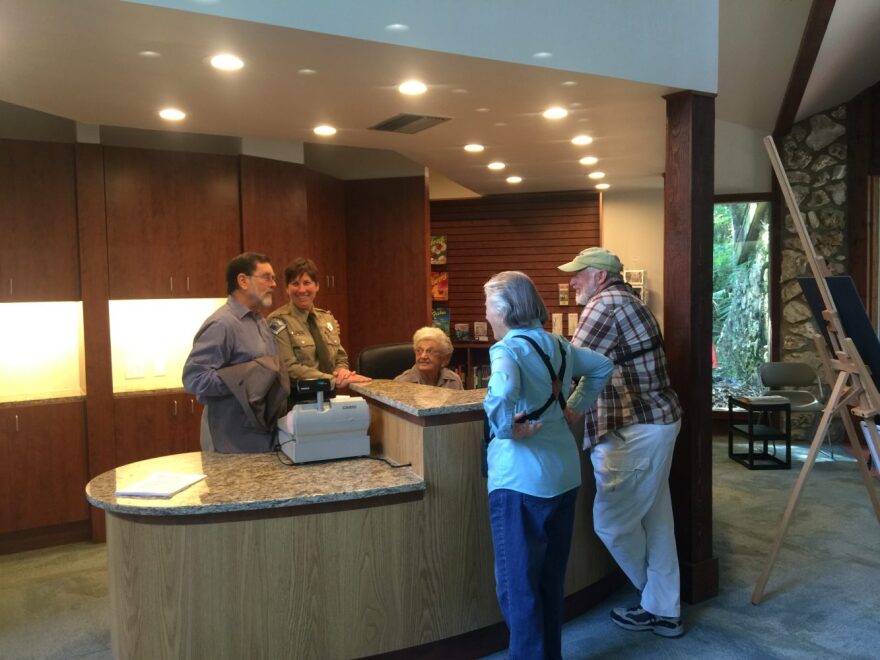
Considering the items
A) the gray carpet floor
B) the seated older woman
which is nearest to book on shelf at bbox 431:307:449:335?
the gray carpet floor

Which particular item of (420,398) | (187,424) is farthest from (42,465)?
(420,398)

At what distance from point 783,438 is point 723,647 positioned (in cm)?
378

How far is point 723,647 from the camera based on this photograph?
3.35 meters

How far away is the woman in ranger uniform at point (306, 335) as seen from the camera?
4.06 m

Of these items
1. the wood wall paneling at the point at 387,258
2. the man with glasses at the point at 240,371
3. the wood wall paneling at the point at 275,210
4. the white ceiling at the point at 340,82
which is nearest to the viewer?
the white ceiling at the point at 340,82

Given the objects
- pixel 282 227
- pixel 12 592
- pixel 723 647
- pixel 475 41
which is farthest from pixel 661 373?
pixel 12 592

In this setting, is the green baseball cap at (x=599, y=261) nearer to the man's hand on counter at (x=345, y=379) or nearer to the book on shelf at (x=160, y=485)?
the man's hand on counter at (x=345, y=379)

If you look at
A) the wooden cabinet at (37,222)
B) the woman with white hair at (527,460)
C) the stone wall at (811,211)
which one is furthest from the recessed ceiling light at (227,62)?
the stone wall at (811,211)

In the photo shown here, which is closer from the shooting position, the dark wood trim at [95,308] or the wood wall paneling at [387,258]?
the dark wood trim at [95,308]

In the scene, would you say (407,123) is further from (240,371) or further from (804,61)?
(804,61)

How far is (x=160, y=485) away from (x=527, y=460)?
1.43 metres

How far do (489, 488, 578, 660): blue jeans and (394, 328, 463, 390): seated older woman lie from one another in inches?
64.7

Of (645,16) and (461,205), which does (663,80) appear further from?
(461,205)

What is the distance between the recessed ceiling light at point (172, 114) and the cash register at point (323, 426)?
77.0 inches
